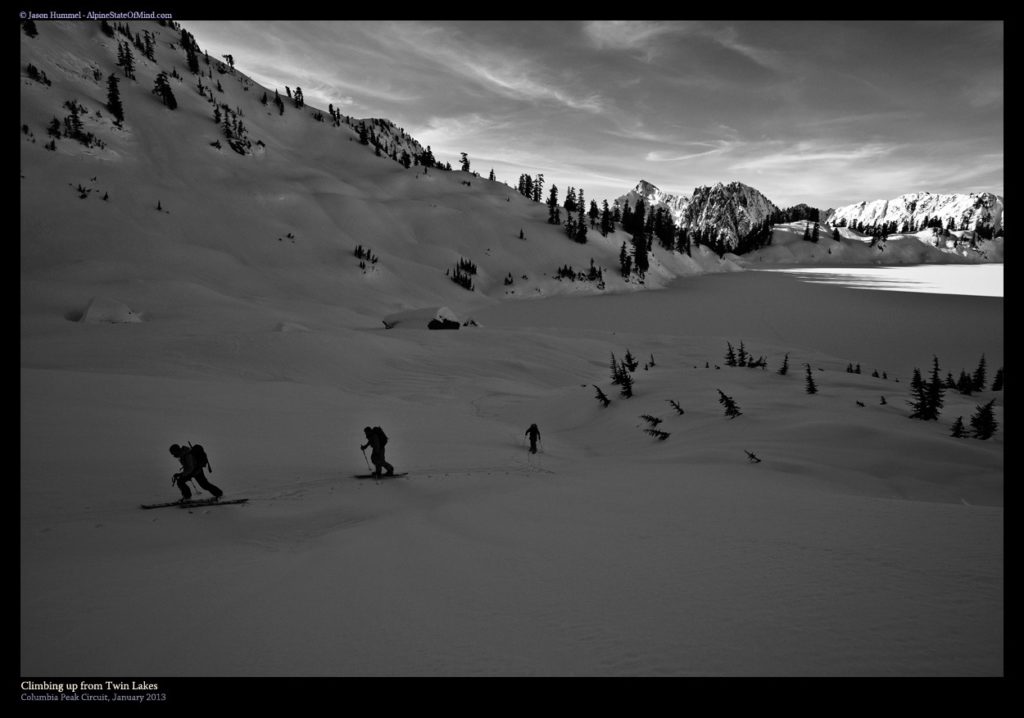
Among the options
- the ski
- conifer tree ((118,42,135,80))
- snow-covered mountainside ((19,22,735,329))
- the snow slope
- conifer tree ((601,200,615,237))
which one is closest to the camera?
the snow slope

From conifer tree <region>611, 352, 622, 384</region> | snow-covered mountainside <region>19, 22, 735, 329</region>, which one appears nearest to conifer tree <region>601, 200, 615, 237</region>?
snow-covered mountainside <region>19, 22, 735, 329</region>

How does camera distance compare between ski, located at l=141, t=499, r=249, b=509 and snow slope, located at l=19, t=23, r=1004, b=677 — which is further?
ski, located at l=141, t=499, r=249, b=509

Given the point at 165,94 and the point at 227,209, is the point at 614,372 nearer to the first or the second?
the point at 227,209

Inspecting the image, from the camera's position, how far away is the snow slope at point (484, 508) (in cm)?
342

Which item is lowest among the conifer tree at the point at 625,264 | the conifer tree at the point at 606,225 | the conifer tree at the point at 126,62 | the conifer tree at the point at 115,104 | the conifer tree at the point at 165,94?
the conifer tree at the point at 625,264

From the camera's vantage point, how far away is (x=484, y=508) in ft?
24.2

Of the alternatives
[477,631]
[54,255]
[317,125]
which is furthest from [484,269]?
[317,125]

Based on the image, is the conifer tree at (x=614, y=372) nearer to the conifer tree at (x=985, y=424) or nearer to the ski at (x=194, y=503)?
the conifer tree at (x=985, y=424)

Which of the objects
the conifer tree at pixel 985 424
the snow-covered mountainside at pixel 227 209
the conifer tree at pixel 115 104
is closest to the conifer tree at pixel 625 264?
the snow-covered mountainside at pixel 227 209

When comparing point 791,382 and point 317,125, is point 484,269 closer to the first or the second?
point 791,382

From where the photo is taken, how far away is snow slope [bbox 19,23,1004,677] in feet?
11.2

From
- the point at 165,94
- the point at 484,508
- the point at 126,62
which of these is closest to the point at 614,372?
the point at 484,508

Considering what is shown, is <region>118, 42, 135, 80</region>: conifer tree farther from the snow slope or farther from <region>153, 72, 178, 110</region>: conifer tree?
the snow slope
